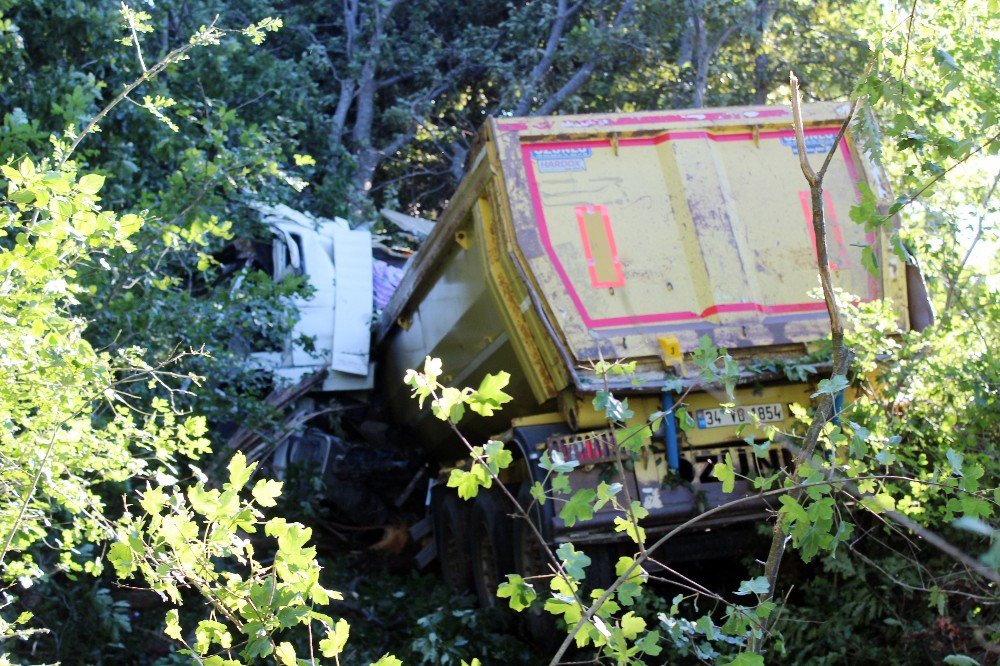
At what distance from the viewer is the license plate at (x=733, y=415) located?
5402mm

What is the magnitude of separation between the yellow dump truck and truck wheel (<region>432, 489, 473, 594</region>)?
556mm

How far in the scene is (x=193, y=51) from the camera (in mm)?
9273

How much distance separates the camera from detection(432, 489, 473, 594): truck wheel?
696 cm

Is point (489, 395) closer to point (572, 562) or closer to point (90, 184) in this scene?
point (572, 562)

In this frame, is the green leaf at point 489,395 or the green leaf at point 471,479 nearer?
the green leaf at point 489,395

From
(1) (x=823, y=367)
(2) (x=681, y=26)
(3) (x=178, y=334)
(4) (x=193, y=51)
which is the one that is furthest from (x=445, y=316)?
(2) (x=681, y=26)

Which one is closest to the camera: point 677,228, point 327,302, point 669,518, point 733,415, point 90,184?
point 90,184

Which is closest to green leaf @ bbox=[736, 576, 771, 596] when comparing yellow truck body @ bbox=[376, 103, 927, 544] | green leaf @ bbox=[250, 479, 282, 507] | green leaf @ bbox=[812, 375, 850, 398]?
green leaf @ bbox=[812, 375, 850, 398]

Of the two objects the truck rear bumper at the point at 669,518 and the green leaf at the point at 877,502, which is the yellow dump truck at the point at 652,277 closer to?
the truck rear bumper at the point at 669,518

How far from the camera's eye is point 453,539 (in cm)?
733

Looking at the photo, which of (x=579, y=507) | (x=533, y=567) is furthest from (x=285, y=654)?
(x=533, y=567)

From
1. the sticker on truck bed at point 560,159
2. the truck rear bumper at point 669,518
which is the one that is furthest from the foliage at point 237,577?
→ the sticker on truck bed at point 560,159

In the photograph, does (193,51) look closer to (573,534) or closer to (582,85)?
(582,85)

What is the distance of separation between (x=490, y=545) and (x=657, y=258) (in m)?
1.79
